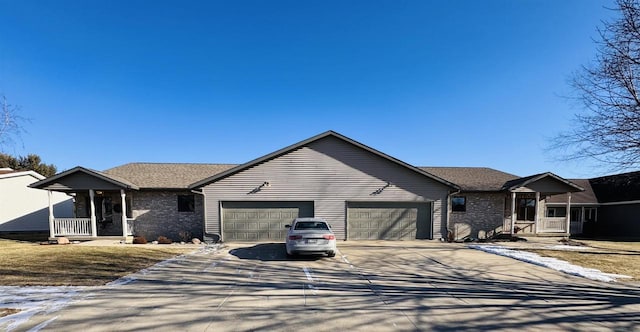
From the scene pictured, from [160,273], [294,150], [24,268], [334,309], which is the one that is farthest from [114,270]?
[294,150]

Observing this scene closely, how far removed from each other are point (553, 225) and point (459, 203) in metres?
6.22

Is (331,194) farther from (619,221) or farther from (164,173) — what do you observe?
(619,221)

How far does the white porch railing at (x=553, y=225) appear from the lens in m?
18.1

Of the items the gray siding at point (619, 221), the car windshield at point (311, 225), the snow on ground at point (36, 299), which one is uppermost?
the car windshield at point (311, 225)

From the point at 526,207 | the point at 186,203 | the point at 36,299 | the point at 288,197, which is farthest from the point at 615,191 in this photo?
the point at 36,299

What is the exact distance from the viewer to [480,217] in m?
17.9

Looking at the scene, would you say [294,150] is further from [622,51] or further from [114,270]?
[622,51]

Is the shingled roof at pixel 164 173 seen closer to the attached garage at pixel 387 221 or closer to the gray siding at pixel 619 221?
the attached garage at pixel 387 221

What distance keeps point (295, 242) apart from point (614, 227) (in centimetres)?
2594

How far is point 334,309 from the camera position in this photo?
5.34 m

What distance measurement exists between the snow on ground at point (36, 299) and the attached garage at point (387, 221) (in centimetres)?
1058

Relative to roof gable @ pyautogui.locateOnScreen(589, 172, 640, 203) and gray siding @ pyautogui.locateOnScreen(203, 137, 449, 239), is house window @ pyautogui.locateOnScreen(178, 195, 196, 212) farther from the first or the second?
roof gable @ pyautogui.locateOnScreen(589, 172, 640, 203)

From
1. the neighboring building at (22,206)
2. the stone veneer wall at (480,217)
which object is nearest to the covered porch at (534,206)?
the stone veneer wall at (480,217)

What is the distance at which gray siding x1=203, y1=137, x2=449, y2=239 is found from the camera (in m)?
15.2
